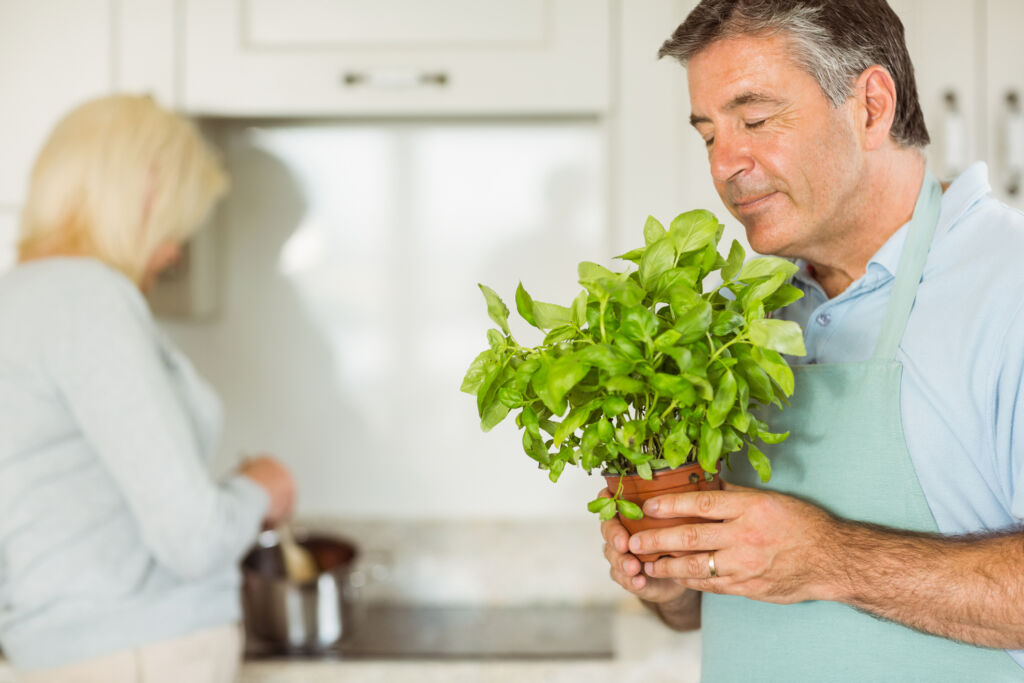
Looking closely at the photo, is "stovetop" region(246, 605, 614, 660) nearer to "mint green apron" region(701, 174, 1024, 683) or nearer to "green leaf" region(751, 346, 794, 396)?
"mint green apron" region(701, 174, 1024, 683)

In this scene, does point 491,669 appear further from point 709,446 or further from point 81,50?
point 81,50

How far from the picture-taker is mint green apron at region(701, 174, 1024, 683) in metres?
0.84

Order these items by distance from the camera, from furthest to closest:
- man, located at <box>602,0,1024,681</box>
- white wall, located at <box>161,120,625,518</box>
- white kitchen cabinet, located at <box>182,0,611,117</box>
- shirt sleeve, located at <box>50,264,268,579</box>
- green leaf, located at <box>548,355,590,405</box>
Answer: white wall, located at <box>161,120,625,518</box>
white kitchen cabinet, located at <box>182,0,611,117</box>
shirt sleeve, located at <box>50,264,268,579</box>
man, located at <box>602,0,1024,681</box>
green leaf, located at <box>548,355,590,405</box>

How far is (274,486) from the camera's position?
59.2 inches

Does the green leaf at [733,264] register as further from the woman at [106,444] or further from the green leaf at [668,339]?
the woman at [106,444]

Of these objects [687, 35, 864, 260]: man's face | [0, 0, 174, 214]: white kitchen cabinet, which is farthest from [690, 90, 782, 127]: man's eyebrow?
[0, 0, 174, 214]: white kitchen cabinet

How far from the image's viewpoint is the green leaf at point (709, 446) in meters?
0.70

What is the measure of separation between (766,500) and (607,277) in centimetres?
23

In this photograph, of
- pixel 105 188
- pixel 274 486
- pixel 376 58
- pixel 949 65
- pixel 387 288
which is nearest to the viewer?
pixel 105 188

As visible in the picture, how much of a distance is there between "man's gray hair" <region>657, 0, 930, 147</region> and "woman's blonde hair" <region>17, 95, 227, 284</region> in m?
0.83

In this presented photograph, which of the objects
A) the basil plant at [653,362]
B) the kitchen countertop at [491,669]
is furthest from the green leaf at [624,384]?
the kitchen countertop at [491,669]

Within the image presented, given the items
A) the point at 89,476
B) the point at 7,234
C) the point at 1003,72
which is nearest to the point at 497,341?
the point at 89,476

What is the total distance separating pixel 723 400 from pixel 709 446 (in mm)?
44

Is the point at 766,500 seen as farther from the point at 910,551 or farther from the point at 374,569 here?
the point at 374,569
